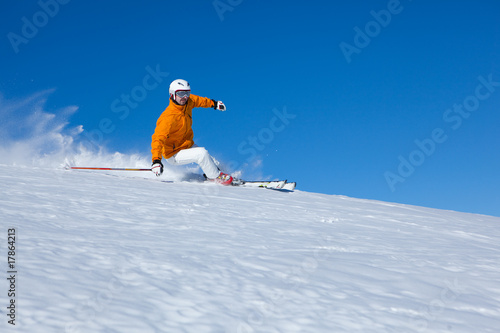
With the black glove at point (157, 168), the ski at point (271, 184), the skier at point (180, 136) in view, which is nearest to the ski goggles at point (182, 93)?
the skier at point (180, 136)

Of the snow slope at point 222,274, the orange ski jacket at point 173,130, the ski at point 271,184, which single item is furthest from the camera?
the ski at point 271,184

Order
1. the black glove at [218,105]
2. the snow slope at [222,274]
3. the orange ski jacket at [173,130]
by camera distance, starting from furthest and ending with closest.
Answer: the black glove at [218,105] → the orange ski jacket at [173,130] → the snow slope at [222,274]

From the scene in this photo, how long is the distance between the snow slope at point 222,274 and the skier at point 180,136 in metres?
3.53

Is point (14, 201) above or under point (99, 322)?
above

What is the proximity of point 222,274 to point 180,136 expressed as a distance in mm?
5836

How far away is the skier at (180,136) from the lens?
723cm

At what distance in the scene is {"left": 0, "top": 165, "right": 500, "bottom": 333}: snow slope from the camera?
1479mm

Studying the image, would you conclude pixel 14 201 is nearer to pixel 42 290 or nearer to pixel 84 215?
pixel 84 215

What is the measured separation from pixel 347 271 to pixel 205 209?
80.9 inches

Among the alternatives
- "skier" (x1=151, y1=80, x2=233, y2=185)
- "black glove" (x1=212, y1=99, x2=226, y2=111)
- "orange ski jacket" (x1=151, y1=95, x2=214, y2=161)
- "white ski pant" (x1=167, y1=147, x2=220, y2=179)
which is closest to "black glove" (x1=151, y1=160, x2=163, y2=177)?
"orange ski jacket" (x1=151, y1=95, x2=214, y2=161)

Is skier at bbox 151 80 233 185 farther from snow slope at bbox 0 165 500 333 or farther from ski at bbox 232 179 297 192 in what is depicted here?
snow slope at bbox 0 165 500 333

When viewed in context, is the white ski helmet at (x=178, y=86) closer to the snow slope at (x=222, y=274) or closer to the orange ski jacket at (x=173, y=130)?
the orange ski jacket at (x=173, y=130)

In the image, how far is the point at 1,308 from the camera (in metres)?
A: 1.34

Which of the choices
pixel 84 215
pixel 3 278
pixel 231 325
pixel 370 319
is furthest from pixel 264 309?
pixel 84 215
